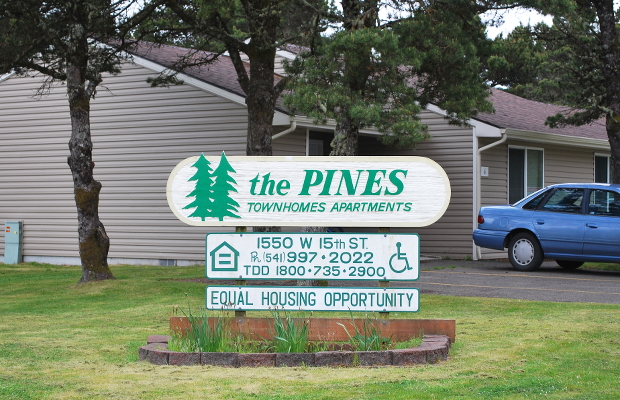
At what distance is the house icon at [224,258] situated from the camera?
8234 mm

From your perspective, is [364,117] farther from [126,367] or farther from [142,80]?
[142,80]

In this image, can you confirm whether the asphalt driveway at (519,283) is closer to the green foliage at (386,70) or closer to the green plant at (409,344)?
the green foliage at (386,70)

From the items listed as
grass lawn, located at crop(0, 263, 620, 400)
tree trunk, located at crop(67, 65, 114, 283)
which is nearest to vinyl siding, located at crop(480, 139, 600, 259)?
grass lawn, located at crop(0, 263, 620, 400)

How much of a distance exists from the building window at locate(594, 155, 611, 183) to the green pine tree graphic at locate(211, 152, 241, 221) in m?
18.5

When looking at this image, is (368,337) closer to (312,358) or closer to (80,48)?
(312,358)

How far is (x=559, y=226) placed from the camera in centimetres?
1608

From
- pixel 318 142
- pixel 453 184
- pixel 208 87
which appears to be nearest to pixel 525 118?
pixel 453 184

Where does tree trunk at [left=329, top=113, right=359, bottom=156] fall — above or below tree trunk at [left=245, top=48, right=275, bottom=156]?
below

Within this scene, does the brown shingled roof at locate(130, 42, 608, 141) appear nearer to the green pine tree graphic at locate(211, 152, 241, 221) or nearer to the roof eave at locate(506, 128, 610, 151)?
the roof eave at locate(506, 128, 610, 151)

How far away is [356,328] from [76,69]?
30.3ft

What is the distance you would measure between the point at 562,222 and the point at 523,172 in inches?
233

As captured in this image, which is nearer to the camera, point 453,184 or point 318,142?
point 453,184

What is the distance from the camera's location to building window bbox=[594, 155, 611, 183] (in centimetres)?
2455

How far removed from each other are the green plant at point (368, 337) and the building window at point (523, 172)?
14141 mm
